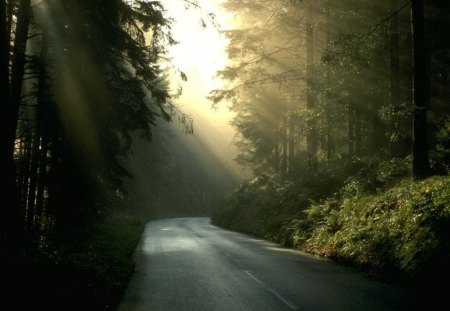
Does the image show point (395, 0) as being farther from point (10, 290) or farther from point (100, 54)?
point (10, 290)

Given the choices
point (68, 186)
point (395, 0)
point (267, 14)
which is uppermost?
point (267, 14)

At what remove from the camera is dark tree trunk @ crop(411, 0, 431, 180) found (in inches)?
559

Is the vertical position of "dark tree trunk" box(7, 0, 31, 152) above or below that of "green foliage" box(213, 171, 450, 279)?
above

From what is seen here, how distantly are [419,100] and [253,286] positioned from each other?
333 inches

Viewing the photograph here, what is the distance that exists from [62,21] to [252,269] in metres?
12.0

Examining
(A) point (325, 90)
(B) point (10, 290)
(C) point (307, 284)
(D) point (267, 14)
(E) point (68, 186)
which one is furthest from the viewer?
(D) point (267, 14)

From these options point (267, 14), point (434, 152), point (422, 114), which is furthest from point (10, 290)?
point (267, 14)

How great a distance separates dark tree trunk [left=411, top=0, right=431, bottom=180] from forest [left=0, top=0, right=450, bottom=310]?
3 centimetres

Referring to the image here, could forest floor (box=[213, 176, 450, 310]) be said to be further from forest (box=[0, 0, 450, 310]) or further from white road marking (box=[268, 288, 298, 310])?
white road marking (box=[268, 288, 298, 310])

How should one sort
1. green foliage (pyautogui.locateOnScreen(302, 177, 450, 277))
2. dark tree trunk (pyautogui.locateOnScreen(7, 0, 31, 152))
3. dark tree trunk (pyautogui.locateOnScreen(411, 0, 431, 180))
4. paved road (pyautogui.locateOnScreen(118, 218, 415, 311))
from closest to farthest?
paved road (pyautogui.locateOnScreen(118, 218, 415, 311))
green foliage (pyautogui.locateOnScreen(302, 177, 450, 277))
dark tree trunk (pyautogui.locateOnScreen(7, 0, 31, 152))
dark tree trunk (pyautogui.locateOnScreen(411, 0, 431, 180))

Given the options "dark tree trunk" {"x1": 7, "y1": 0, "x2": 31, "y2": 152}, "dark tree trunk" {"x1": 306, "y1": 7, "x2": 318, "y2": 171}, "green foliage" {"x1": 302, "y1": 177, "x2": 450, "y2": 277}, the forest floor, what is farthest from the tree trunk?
"dark tree trunk" {"x1": 7, "y1": 0, "x2": 31, "y2": 152}

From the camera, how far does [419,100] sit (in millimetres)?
14266

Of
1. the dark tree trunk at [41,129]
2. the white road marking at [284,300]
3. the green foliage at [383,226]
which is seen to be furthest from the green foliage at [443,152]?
the dark tree trunk at [41,129]

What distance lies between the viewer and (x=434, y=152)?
16062 mm
